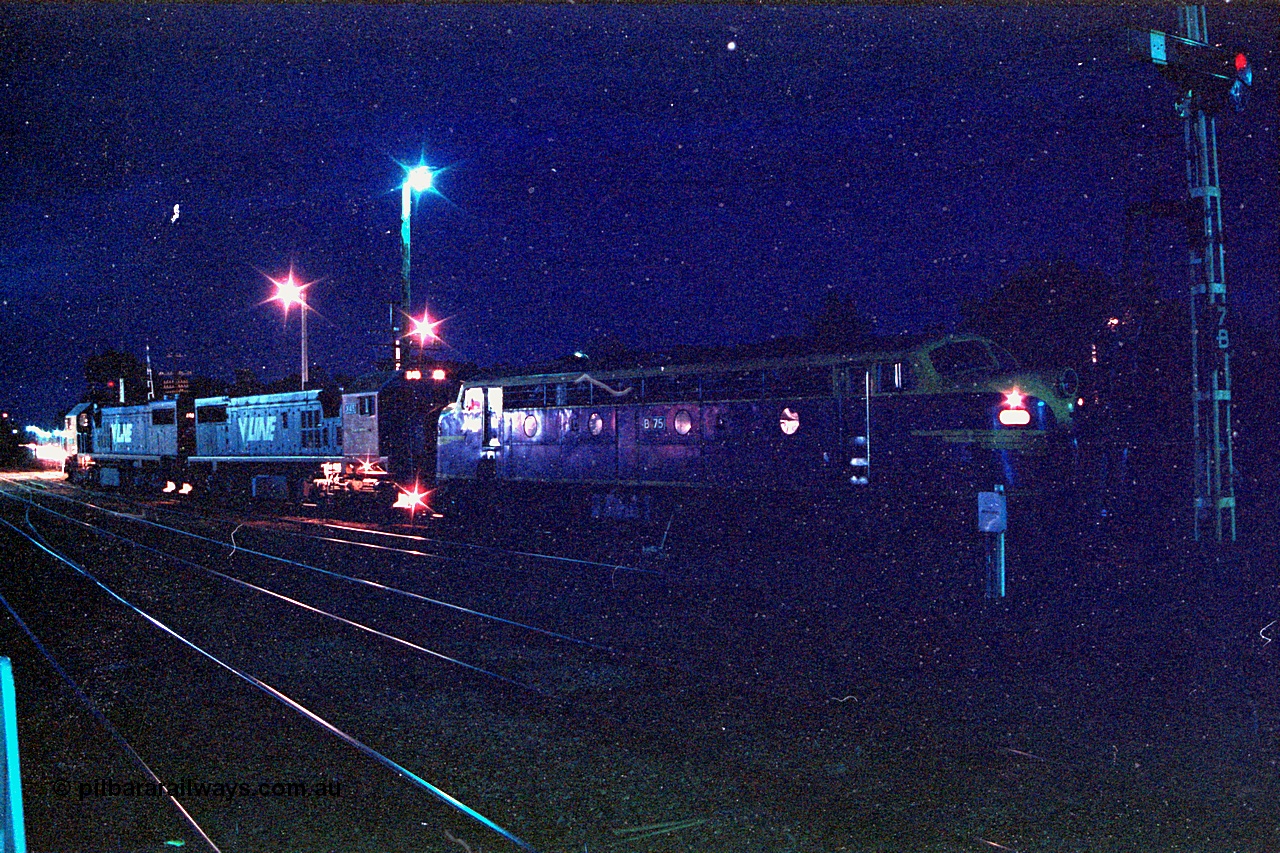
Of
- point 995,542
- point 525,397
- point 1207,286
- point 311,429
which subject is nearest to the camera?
point 995,542

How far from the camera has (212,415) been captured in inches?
1332

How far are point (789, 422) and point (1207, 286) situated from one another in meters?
6.74

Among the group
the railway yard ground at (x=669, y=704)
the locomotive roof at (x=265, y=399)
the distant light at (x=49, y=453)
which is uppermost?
the locomotive roof at (x=265, y=399)

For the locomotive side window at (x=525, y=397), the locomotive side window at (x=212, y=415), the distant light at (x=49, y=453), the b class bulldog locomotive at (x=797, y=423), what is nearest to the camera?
the b class bulldog locomotive at (x=797, y=423)

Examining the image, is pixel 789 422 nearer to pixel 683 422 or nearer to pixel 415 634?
pixel 683 422

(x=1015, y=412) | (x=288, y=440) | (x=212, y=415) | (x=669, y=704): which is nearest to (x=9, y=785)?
(x=669, y=704)

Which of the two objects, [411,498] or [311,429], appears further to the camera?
[311,429]

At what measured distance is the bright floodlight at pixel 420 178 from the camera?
2264 centimetres

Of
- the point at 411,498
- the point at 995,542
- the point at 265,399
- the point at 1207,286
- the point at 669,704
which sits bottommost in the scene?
the point at 669,704

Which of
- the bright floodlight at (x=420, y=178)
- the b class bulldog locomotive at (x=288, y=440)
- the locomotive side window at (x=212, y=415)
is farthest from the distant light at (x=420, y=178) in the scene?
the locomotive side window at (x=212, y=415)

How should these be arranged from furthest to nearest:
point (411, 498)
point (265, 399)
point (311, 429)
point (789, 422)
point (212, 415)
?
point (212, 415) < point (265, 399) < point (311, 429) < point (411, 498) < point (789, 422)

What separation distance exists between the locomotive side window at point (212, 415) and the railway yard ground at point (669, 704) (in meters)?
20.2

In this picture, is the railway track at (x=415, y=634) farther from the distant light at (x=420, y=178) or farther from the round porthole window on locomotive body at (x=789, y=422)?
the distant light at (x=420, y=178)

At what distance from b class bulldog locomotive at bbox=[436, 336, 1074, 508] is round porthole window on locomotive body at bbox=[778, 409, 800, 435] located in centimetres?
2
